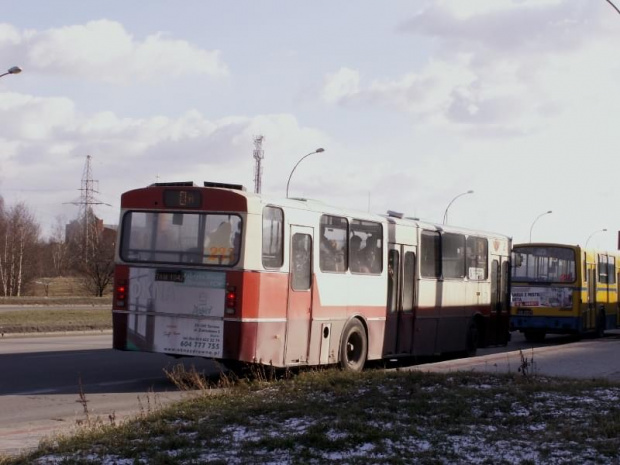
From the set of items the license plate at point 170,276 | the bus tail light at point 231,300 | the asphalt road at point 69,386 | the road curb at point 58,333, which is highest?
the license plate at point 170,276

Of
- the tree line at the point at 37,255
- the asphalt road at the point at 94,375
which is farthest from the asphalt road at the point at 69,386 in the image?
the tree line at the point at 37,255

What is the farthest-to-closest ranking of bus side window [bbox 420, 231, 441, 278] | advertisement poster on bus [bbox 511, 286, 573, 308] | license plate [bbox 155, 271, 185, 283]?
advertisement poster on bus [bbox 511, 286, 573, 308]
bus side window [bbox 420, 231, 441, 278]
license plate [bbox 155, 271, 185, 283]

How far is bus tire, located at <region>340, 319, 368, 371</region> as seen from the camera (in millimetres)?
16203

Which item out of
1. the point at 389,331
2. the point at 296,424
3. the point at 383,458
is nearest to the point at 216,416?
the point at 296,424

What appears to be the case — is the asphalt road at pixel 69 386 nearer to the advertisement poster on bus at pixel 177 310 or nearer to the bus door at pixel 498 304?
the advertisement poster on bus at pixel 177 310

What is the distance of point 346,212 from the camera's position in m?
16.6

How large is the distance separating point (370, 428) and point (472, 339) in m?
13.3

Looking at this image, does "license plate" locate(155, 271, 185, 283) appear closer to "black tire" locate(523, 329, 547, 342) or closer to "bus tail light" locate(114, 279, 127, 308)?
"bus tail light" locate(114, 279, 127, 308)

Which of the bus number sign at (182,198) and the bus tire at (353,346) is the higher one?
the bus number sign at (182,198)

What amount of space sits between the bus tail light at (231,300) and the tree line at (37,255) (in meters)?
51.1

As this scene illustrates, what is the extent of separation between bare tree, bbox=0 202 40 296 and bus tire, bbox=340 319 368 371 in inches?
2143

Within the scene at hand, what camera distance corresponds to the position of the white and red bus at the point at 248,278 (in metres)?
13.9

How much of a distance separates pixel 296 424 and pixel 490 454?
218 centimetres

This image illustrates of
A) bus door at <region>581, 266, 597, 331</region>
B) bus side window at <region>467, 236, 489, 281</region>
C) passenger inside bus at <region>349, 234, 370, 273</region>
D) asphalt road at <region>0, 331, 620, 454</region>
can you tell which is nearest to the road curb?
asphalt road at <region>0, 331, 620, 454</region>
